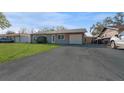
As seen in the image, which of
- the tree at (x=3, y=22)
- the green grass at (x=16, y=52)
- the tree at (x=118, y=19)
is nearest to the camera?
the green grass at (x=16, y=52)

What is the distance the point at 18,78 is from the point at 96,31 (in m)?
69.9

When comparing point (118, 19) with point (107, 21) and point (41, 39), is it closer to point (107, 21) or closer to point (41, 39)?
point (107, 21)

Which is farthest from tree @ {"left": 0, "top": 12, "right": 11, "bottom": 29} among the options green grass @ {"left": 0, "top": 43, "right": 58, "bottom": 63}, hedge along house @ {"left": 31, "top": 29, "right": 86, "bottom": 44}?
green grass @ {"left": 0, "top": 43, "right": 58, "bottom": 63}

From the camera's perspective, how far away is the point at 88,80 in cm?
590

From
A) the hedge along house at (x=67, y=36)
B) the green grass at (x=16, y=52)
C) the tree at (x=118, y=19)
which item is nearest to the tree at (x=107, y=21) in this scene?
the tree at (x=118, y=19)

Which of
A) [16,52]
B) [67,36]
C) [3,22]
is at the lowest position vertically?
[16,52]

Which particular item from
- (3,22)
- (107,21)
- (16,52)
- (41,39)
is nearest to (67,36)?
(41,39)

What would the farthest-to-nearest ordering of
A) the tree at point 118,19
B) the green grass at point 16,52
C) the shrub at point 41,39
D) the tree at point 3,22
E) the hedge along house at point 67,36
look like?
the tree at point 118,19, the shrub at point 41,39, the tree at point 3,22, the hedge along house at point 67,36, the green grass at point 16,52

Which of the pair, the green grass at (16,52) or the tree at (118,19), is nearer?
the green grass at (16,52)

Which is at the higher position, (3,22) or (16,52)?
(3,22)

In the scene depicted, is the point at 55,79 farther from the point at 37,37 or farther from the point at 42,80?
the point at 37,37

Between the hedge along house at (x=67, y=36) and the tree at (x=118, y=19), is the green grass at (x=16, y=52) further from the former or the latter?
the tree at (x=118, y=19)

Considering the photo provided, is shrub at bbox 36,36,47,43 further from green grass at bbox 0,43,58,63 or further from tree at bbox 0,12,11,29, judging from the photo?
green grass at bbox 0,43,58,63
